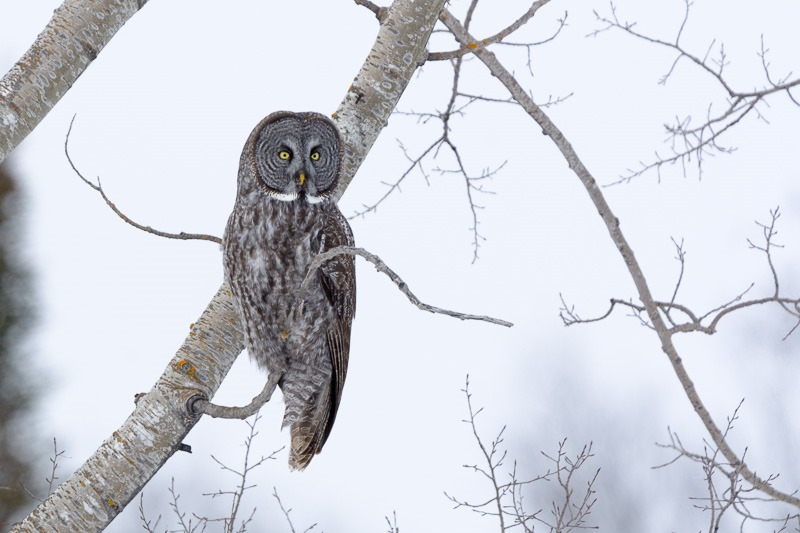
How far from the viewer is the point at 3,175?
26.9ft

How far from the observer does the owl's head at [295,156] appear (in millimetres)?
3494

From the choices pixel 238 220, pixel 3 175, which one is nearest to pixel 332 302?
pixel 238 220

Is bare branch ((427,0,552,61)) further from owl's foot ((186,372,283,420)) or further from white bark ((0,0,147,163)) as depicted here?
owl's foot ((186,372,283,420))

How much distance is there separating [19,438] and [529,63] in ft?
19.7

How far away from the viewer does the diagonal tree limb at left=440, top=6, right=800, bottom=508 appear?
338 centimetres

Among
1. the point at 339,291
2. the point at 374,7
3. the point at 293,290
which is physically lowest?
the point at 293,290

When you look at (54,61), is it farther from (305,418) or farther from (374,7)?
(305,418)

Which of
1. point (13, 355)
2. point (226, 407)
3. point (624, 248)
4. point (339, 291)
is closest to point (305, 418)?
point (339, 291)

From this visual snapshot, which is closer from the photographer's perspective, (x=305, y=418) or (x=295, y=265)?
(x=295, y=265)

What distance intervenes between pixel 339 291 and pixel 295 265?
225mm

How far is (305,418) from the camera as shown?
12.3 ft

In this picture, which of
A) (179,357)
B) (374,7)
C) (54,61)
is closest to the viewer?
(54,61)

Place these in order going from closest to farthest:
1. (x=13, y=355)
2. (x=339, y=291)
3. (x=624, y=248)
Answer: (x=339, y=291)
(x=624, y=248)
(x=13, y=355)

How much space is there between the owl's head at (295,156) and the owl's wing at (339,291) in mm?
133
